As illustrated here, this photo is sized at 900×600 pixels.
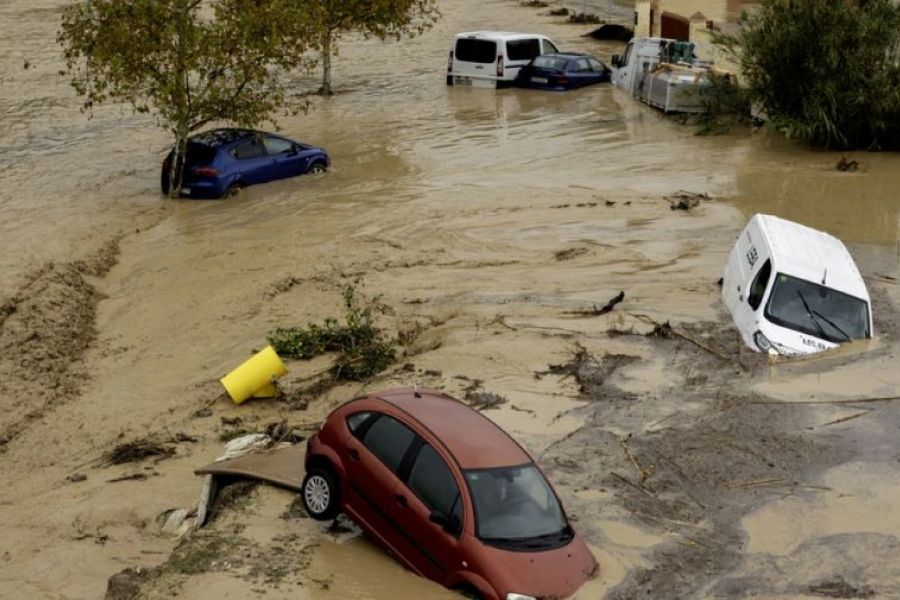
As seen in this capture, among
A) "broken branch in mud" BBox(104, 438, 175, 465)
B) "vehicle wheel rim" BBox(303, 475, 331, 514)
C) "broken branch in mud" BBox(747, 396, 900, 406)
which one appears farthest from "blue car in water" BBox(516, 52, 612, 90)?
"vehicle wheel rim" BBox(303, 475, 331, 514)

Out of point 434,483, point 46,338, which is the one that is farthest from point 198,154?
point 434,483

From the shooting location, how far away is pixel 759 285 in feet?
50.2

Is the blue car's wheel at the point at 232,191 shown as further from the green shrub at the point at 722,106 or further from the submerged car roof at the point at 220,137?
the green shrub at the point at 722,106

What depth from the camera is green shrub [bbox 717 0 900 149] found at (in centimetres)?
2606

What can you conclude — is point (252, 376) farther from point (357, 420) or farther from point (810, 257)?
point (810, 257)

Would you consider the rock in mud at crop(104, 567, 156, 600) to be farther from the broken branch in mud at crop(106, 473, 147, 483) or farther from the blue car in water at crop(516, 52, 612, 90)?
the blue car in water at crop(516, 52, 612, 90)

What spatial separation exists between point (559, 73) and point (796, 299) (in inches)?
767

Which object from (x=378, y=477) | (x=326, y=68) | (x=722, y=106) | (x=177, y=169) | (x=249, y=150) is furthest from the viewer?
(x=326, y=68)

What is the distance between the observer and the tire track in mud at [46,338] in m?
14.7

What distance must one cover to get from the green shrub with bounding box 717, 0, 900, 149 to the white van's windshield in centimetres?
1193

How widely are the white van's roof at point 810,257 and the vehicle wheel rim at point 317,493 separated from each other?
6733 mm

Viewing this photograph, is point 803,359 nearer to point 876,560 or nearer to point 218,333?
point 876,560

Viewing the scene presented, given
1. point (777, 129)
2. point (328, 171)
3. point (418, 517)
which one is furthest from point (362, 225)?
point (418, 517)

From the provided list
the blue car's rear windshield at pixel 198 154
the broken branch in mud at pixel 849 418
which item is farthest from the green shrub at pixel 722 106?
the broken branch in mud at pixel 849 418
